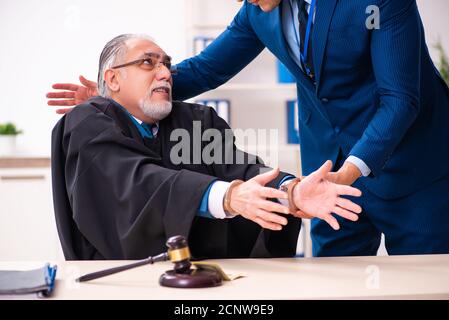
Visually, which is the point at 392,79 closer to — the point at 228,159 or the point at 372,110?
the point at 372,110

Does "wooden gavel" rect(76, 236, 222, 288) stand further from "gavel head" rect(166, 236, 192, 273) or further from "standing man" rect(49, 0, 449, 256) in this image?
Answer: "standing man" rect(49, 0, 449, 256)

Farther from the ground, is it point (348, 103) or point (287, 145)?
point (348, 103)

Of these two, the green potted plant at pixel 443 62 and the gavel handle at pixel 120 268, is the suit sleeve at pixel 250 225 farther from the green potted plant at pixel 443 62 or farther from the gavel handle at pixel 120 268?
the green potted plant at pixel 443 62

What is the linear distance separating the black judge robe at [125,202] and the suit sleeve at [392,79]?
0.91ft

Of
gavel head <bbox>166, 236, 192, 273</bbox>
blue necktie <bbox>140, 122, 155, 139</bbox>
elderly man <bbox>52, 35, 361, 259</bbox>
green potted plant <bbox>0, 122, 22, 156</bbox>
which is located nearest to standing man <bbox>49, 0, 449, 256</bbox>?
elderly man <bbox>52, 35, 361, 259</bbox>

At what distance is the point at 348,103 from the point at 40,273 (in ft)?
3.65

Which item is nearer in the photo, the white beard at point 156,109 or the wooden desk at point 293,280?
the wooden desk at point 293,280

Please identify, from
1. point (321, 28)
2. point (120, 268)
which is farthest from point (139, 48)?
point (120, 268)

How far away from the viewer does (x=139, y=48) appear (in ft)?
7.11

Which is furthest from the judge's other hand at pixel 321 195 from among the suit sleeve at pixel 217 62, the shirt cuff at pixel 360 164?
the suit sleeve at pixel 217 62

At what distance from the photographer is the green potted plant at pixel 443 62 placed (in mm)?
4516

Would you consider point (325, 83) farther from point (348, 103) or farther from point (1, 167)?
point (1, 167)
